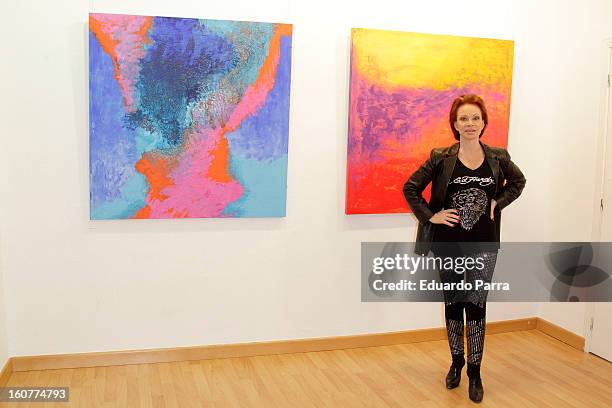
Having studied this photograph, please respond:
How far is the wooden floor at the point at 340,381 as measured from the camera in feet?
10.4

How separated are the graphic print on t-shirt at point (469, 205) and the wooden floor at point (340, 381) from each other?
0.89m

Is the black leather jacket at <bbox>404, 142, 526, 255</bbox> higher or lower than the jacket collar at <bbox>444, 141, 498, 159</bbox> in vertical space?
lower

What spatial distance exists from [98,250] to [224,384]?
0.98 metres

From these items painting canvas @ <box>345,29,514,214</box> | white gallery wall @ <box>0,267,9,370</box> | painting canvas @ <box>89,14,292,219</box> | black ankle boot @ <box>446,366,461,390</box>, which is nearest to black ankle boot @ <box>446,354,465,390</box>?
black ankle boot @ <box>446,366,461,390</box>

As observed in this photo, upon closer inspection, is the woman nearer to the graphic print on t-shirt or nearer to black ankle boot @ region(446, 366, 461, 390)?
the graphic print on t-shirt

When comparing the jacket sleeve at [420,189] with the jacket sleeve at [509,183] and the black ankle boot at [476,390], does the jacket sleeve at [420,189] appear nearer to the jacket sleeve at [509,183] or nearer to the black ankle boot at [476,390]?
the jacket sleeve at [509,183]

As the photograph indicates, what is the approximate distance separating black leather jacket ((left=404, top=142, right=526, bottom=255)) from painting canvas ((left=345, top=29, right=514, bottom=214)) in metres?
0.59

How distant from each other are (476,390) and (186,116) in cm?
203

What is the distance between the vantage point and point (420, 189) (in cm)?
324

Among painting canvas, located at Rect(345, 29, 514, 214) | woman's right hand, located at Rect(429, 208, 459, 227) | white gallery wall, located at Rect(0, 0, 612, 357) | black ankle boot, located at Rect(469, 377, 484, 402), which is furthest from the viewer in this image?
painting canvas, located at Rect(345, 29, 514, 214)

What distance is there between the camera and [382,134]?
3.79m

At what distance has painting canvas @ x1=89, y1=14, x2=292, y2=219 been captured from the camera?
3.32 meters

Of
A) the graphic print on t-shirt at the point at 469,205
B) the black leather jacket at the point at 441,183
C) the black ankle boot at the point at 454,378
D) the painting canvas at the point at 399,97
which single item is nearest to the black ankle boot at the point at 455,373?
the black ankle boot at the point at 454,378

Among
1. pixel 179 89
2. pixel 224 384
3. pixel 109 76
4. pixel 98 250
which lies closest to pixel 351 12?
Answer: pixel 179 89
